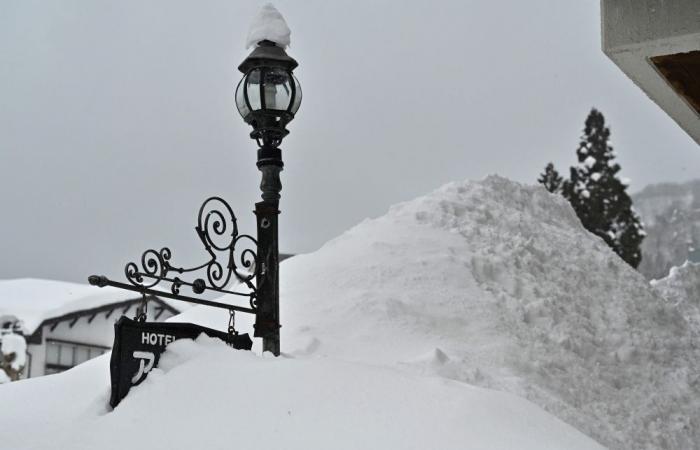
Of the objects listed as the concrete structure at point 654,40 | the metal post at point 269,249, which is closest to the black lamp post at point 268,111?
the metal post at point 269,249

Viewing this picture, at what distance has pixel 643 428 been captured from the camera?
341 inches

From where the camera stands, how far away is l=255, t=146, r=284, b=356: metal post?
5648 millimetres

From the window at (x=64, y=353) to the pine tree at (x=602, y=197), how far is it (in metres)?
18.4

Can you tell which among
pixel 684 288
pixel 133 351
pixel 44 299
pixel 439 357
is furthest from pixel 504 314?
pixel 44 299

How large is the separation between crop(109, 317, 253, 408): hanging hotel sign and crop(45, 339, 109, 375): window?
87.0 ft

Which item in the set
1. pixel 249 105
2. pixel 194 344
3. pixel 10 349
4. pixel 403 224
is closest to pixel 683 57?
pixel 249 105

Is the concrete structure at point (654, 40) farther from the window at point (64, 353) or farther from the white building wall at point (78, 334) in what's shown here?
the window at point (64, 353)

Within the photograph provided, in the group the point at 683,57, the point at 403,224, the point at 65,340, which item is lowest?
the point at 65,340

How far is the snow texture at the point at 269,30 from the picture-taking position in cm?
604

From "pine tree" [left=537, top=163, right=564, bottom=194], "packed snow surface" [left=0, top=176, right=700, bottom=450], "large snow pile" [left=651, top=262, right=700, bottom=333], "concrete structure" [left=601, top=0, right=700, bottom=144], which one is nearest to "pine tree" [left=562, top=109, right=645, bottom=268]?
"pine tree" [left=537, top=163, right=564, bottom=194]

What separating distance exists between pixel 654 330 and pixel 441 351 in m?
3.68

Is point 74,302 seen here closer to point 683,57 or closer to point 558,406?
point 558,406

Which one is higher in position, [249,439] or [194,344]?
[194,344]

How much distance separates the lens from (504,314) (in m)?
9.42
